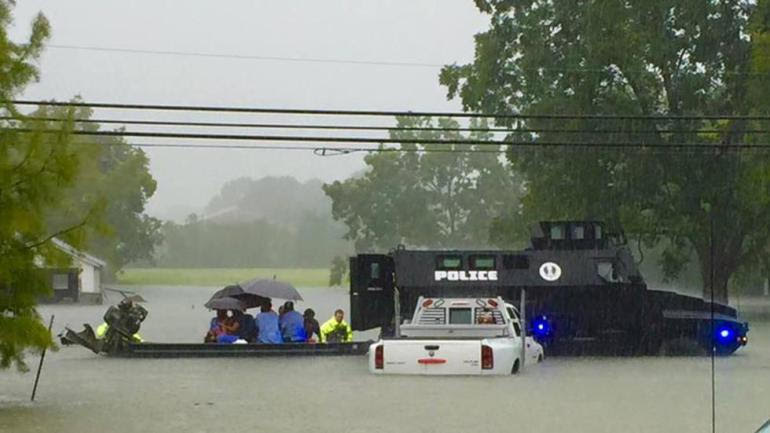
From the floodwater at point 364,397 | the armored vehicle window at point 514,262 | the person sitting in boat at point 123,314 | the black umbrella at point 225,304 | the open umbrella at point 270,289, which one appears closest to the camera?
the floodwater at point 364,397

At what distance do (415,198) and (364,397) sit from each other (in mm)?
22236

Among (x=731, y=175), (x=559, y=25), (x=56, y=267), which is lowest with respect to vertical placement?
(x=56, y=267)

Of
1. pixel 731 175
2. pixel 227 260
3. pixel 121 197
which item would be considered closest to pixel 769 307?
pixel 731 175

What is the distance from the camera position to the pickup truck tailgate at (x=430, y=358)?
21.4m

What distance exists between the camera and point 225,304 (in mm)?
28234

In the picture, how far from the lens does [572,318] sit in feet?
94.1

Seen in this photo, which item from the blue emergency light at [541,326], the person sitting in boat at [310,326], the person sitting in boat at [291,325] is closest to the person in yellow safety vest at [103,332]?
the person sitting in boat at [291,325]

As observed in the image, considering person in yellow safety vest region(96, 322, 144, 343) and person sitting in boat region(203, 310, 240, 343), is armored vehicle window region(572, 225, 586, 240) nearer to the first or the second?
person sitting in boat region(203, 310, 240, 343)

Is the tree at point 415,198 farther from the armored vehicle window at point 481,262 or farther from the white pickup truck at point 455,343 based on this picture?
the white pickup truck at point 455,343

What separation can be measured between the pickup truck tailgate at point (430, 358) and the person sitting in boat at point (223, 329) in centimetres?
716

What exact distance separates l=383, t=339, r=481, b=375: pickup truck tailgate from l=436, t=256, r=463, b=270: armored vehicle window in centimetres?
628

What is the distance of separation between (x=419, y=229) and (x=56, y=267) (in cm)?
2299

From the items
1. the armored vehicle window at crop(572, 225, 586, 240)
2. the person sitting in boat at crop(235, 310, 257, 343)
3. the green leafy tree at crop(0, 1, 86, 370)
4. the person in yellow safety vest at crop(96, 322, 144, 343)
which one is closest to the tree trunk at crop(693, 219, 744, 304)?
the armored vehicle window at crop(572, 225, 586, 240)

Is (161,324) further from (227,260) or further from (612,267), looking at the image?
(612,267)
